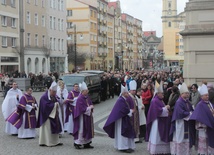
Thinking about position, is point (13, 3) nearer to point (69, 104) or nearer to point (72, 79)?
point (72, 79)

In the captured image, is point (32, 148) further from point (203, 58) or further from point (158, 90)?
point (203, 58)

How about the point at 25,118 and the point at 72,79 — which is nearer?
the point at 25,118

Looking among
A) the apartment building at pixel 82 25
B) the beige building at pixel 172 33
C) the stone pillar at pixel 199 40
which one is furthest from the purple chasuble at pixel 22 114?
the beige building at pixel 172 33

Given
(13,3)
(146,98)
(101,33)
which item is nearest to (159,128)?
(146,98)

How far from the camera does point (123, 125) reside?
1090cm

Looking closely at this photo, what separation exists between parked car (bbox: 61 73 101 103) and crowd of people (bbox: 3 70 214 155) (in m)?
8.42

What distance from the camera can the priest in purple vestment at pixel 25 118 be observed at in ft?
42.6

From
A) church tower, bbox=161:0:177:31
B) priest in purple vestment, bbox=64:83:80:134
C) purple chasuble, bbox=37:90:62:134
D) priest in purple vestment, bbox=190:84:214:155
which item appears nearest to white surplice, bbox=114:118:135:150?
purple chasuble, bbox=37:90:62:134

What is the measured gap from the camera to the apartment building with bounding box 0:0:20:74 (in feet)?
153

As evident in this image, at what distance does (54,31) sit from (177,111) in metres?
53.4

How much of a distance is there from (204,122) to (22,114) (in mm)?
6354

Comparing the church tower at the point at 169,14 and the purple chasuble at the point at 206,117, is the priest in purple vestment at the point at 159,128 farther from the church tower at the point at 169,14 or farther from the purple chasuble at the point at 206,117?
the church tower at the point at 169,14

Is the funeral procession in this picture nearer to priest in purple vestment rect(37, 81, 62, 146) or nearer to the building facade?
priest in purple vestment rect(37, 81, 62, 146)

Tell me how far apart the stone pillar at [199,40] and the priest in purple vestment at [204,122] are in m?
4.91
